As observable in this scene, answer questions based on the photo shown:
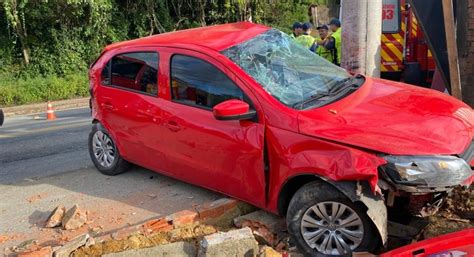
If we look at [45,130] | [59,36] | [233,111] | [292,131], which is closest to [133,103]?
[233,111]

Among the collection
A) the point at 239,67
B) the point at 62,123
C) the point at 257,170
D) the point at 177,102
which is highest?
the point at 239,67

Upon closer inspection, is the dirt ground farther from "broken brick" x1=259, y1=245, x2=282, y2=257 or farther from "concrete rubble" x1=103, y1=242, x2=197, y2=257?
"concrete rubble" x1=103, y1=242, x2=197, y2=257

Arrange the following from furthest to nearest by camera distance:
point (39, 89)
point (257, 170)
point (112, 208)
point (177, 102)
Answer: point (39, 89) → point (112, 208) → point (177, 102) → point (257, 170)

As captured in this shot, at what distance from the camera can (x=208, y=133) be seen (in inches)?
172

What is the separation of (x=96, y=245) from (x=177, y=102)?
151cm

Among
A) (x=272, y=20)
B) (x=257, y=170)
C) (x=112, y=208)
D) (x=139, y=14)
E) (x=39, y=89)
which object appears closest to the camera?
(x=257, y=170)

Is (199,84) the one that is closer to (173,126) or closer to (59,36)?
(173,126)

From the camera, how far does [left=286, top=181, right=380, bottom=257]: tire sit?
11.8 feet

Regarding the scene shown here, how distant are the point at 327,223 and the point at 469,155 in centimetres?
116

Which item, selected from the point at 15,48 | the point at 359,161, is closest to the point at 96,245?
the point at 359,161

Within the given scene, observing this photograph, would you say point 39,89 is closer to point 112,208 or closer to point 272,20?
point 272,20

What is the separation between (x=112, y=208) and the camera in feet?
16.5

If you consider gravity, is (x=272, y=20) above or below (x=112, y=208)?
above

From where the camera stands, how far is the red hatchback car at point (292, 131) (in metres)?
3.45
